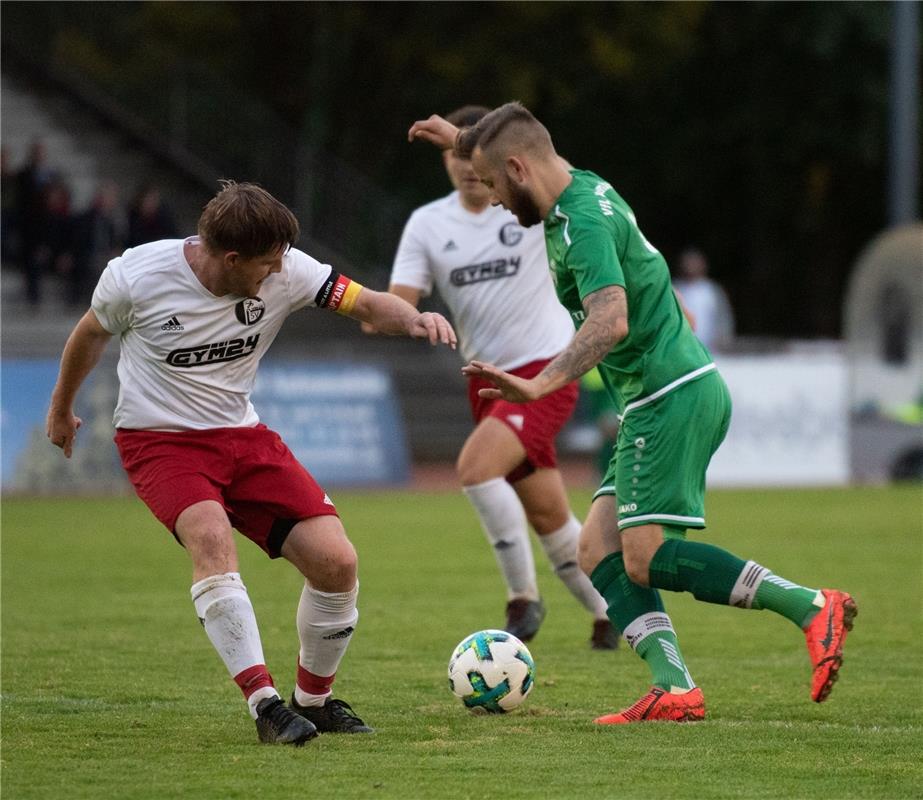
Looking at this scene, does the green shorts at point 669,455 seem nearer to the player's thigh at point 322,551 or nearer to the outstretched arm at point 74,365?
the player's thigh at point 322,551

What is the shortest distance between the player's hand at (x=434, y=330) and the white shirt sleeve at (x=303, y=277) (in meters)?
0.42

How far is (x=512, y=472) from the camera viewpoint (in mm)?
8695

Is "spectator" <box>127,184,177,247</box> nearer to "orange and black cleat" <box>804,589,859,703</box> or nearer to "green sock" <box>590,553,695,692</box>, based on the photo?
"green sock" <box>590,553,695,692</box>

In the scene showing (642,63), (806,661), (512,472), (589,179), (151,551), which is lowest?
(151,551)

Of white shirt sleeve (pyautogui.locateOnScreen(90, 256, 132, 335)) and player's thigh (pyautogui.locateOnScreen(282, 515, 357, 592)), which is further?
player's thigh (pyautogui.locateOnScreen(282, 515, 357, 592))

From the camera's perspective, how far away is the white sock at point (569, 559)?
858cm

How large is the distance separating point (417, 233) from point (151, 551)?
Answer: 18.8ft

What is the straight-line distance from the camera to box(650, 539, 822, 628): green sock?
19.6 ft

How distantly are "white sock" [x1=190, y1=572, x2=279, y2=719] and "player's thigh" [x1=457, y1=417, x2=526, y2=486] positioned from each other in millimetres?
2852

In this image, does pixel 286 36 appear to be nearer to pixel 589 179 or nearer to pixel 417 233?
pixel 417 233

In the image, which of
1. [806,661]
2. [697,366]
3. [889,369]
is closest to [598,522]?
[697,366]

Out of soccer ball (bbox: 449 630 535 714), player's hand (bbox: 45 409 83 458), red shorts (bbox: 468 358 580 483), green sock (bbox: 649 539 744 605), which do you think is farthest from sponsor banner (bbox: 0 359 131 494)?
green sock (bbox: 649 539 744 605)

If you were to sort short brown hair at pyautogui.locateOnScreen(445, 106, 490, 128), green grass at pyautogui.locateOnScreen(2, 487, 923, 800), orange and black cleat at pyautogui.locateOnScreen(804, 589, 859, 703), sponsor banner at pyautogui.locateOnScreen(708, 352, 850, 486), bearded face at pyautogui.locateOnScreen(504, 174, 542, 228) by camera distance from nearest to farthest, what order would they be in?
green grass at pyautogui.locateOnScreen(2, 487, 923, 800), orange and black cleat at pyautogui.locateOnScreen(804, 589, 859, 703), bearded face at pyautogui.locateOnScreen(504, 174, 542, 228), short brown hair at pyautogui.locateOnScreen(445, 106, 490, 128), sponsor banner at pyautogui.locateOnScreen(708, 352, 850, 486)

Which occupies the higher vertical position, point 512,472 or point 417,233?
point 417,233
